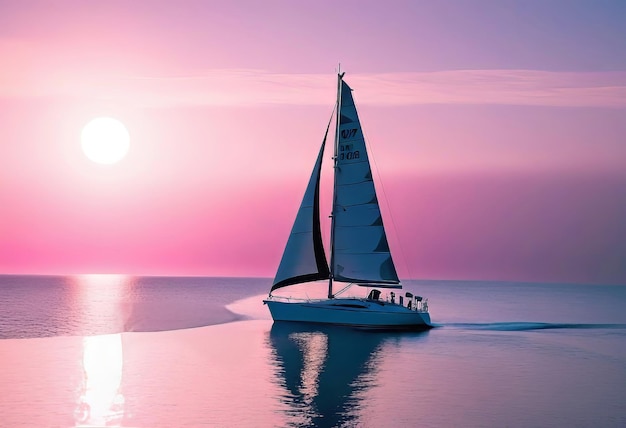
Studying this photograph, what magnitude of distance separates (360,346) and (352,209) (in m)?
14.9

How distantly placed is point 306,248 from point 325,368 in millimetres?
22772

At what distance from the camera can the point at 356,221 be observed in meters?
66.6

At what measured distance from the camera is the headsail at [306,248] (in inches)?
2586

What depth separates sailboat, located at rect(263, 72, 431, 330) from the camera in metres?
65.7

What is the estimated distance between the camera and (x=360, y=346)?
55.2 metres

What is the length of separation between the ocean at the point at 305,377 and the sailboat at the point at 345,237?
2.91 m

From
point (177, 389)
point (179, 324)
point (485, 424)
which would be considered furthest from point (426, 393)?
point (179, 324)

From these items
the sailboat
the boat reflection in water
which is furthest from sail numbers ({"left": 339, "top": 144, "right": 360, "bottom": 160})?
the boat reflection in water

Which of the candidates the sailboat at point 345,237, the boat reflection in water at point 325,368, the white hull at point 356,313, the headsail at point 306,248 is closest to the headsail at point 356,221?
the sailboat at point 345,237

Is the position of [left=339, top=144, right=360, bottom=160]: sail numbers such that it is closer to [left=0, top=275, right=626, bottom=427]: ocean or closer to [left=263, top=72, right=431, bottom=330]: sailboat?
[left=263, top=72, right=431, bottom=330]: sailboat

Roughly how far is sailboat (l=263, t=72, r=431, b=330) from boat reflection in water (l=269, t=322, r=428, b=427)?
271 cm

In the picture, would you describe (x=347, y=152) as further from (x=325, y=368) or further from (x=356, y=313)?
(x=325, y=368)

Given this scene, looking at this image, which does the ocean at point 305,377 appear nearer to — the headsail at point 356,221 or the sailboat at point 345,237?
the sailboat at point 345,237

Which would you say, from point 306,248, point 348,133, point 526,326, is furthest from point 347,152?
point 526,326
